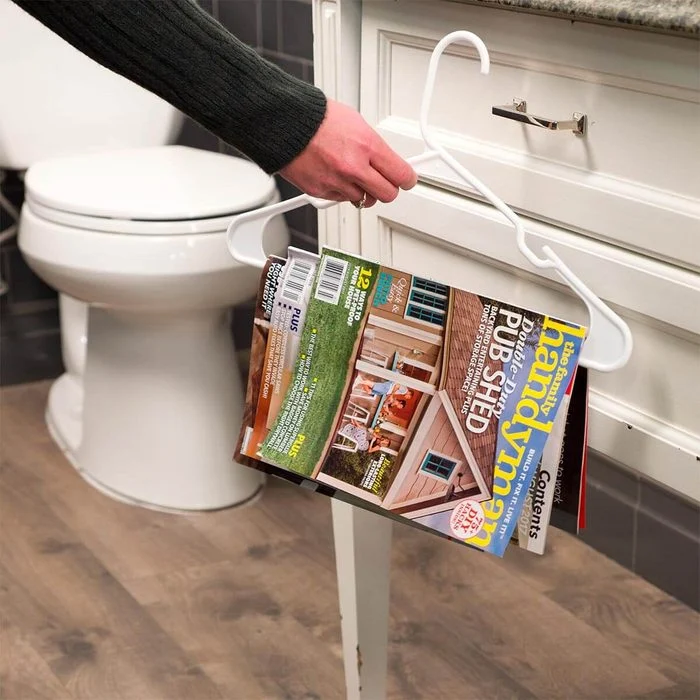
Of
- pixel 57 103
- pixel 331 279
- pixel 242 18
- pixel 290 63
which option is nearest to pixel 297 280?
pixel 331 279

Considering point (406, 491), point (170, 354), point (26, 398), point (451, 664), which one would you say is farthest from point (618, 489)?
point (26, 398)

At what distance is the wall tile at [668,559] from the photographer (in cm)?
157

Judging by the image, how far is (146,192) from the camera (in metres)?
1.67

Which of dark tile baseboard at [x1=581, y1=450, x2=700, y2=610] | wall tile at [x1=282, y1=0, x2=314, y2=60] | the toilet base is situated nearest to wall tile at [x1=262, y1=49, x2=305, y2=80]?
wall tile at [x1=282, y1=0, x2=314, y2=60]

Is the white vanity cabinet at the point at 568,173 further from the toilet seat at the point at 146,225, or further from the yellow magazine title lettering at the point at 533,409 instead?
the toilet seat at the point at 146,225

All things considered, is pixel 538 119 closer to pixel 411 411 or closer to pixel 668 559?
pixel 411 411

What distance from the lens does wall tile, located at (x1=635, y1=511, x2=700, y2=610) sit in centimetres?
157

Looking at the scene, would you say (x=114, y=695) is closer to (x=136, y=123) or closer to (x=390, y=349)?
(x=390, y=349)

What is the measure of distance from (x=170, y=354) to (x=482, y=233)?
99 centimetres

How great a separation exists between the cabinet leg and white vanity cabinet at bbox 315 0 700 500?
1.06 feet

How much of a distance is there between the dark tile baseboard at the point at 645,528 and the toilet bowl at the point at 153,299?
59 centimetres

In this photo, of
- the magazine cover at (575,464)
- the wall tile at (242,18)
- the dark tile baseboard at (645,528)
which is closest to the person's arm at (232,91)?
the magazine cover at (575,464)

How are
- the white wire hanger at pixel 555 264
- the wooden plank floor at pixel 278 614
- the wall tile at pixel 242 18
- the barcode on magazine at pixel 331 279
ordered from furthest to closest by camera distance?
the wall tile at pixel 242 18 → the wooden plank floor at pixel 278 614 → the barcode on magazine at pixel 331 279 → the white wire hanger at pixel 555 264

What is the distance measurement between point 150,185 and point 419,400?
3.11 ft
